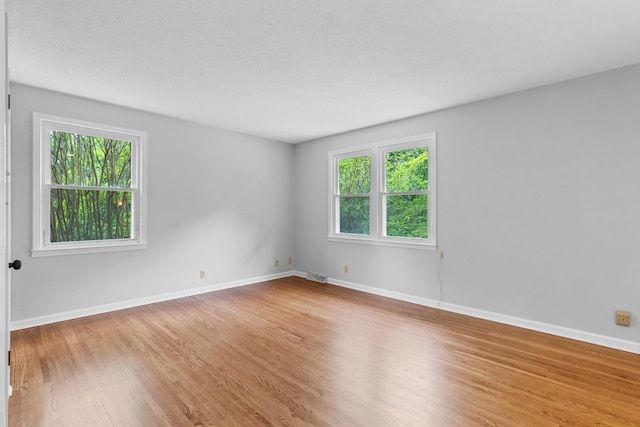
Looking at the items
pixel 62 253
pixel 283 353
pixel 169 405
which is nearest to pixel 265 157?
pixel 62 253

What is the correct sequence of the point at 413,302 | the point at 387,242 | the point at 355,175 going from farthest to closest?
1. the point at 355,175
2. the point at 387,242
3. the point at 413,302

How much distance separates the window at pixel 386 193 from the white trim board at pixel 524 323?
728 mm

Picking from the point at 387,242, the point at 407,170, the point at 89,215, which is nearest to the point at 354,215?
the point at 387,242

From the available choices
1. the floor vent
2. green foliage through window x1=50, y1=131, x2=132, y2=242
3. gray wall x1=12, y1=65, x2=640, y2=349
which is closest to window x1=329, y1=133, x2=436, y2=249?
gray wall x1=12, y1=65, x2=640, y2=349

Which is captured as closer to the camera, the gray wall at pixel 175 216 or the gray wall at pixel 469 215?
the gray wall at pixel 469 215

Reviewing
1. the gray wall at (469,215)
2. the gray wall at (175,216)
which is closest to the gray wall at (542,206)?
the gray wall at (469,215)

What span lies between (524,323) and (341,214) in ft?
9.84

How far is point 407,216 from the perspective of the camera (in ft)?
15.1

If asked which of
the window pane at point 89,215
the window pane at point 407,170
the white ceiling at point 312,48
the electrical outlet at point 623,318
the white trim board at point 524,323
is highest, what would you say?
the white ceiling at point 312,48

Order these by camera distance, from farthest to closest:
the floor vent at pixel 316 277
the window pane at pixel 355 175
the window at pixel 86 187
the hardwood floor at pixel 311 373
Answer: the floor vent at pixel 316 277
the window pane at pixel 355 175
the window at pixel 86 187
the hardwood floor at pixel 311 373

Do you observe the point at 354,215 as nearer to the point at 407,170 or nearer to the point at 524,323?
the point at 407,170

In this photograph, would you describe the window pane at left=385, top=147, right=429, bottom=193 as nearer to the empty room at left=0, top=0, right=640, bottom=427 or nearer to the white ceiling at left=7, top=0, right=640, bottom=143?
the empty room at left=0, top=0, right=640, bottom=427

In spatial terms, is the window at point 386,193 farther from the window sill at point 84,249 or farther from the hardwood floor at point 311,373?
the window sill at point 84,249

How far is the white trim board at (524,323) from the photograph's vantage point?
2961mm
